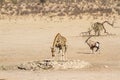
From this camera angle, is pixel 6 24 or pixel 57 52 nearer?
pixel 57 52

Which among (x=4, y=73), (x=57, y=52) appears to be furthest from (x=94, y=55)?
(x=4, y=73)

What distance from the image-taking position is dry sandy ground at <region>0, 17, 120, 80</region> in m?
18.2

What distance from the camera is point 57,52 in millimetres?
22969

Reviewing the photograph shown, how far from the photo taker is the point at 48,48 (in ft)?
85.1

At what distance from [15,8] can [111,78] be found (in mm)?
33265

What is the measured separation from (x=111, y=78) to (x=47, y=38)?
13204mm

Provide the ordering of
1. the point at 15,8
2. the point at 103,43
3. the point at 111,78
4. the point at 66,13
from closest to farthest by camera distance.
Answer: the point at 111,78
the point at 103,43
the point at 66,13
the point at 15,8

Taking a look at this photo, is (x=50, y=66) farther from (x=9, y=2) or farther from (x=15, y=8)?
(x=9, y=2)

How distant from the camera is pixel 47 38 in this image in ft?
98.6

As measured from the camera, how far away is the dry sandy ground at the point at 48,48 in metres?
18.2

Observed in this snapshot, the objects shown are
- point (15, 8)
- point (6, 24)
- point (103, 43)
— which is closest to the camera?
point (103, 43)

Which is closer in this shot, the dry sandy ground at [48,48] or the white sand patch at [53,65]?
the dry sandy ground at [48,48]

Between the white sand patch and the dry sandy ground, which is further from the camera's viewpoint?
the white sand patch

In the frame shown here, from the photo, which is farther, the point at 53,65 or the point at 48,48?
the point at 48,48
